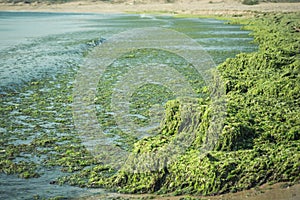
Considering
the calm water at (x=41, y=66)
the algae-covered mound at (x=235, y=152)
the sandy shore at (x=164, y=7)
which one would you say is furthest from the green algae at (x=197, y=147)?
the sandy shore at (x=164, y=7)

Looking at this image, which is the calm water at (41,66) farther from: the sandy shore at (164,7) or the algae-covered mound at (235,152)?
the sandy shore at (164,7)

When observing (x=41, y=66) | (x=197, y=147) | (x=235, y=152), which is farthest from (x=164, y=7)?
(x=235, y=152)

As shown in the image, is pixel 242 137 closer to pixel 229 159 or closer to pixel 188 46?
pixel 229 159

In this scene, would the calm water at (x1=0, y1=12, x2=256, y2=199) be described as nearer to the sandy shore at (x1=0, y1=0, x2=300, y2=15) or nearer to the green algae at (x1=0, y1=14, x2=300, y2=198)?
the green algae at (x1=0, y1=14, x2=300, y2=198)

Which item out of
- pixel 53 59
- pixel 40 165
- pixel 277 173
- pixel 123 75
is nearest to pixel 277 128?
pixel 277 173

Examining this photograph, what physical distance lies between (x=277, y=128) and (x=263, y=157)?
1461 millimetres

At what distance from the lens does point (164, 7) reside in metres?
81.8

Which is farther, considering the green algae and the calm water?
the calm water

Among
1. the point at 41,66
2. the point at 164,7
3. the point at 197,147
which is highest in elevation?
the point at 164,7

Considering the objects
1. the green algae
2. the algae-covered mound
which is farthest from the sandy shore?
the algae-covered mound

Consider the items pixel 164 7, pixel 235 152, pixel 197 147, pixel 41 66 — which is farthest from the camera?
pixel 164 7

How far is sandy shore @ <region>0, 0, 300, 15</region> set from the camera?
6306 cm

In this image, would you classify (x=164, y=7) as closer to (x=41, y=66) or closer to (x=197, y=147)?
(x=41, y=66)

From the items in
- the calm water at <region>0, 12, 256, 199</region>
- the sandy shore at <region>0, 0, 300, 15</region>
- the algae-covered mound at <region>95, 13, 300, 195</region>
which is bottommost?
the calm water at <region>0, 12, 256, 199</region>
